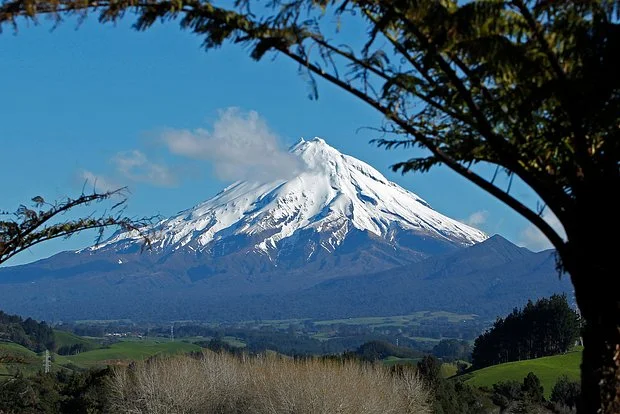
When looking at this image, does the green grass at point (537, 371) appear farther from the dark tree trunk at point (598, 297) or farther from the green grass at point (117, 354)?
the dark tree trunk at point (598, 297)

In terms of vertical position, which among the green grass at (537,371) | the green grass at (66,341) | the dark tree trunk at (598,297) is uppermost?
the green grass at (66,341)

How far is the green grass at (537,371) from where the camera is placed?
61.1 metres

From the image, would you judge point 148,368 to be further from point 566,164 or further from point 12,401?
point 566,164

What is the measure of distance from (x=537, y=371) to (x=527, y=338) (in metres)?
15.6

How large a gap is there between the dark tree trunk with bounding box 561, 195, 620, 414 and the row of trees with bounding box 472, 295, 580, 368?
246 ft

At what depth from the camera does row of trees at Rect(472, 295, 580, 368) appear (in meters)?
78.6

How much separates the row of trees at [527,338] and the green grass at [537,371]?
704 centimetres

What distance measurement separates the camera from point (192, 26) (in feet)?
16.5

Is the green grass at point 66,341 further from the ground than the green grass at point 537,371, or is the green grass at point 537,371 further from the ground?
the green grass at point 66,341

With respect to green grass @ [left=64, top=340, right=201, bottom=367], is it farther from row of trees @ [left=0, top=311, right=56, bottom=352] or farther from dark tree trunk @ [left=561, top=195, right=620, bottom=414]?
dark tree trunk @ [left=561, top=195, right=620, bottom=414]

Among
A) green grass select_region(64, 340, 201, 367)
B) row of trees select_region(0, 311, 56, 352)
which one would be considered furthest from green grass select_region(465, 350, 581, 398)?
row of trees select_region(0, 311, 56, 352)

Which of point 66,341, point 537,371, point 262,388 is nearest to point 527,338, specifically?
point 537,371

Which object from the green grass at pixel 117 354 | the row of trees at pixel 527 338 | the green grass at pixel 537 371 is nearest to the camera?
the green grass at pixel 537 371

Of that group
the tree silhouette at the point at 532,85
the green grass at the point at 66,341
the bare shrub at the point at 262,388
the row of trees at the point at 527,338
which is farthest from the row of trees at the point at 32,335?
the tree silhouette at the point at 532,85
